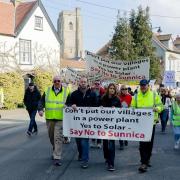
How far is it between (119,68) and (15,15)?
24375mm

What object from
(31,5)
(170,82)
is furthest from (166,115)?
(31,5)

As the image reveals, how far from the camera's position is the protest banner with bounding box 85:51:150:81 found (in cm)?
1570

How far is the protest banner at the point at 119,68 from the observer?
51.5 feet

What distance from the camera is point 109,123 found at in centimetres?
928

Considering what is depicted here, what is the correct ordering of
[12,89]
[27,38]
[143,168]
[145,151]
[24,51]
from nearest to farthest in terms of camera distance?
[143,168], [145,151], [12,89], [24,51], [27,38]

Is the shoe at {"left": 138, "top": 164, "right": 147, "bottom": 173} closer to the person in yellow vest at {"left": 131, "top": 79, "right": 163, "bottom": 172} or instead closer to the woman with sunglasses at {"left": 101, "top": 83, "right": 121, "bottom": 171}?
the person in yellow vest at {"left": 131, "top": 79, "right": 163, "bottom": 172}

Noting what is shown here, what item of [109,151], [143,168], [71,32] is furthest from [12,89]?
[71,32]

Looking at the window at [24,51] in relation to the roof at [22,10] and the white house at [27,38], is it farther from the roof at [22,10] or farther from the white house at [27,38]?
the roof at [22,10]

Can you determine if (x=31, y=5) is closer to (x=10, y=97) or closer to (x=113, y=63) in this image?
(x=10, y=97)

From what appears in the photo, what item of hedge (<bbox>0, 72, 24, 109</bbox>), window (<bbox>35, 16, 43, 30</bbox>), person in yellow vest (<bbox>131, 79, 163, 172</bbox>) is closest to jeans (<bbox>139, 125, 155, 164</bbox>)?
person in yellow vest (<bbox>131, 79, 163, 172</bbox>)

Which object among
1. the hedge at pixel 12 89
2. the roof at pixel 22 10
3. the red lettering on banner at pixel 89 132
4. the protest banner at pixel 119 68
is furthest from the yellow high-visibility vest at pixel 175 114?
the roof at pixel 22 10

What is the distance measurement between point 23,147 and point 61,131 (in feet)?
9.33

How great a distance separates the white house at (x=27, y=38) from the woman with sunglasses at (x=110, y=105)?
2650 centimetres

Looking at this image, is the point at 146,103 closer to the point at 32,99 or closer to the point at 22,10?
the point at 32,99
